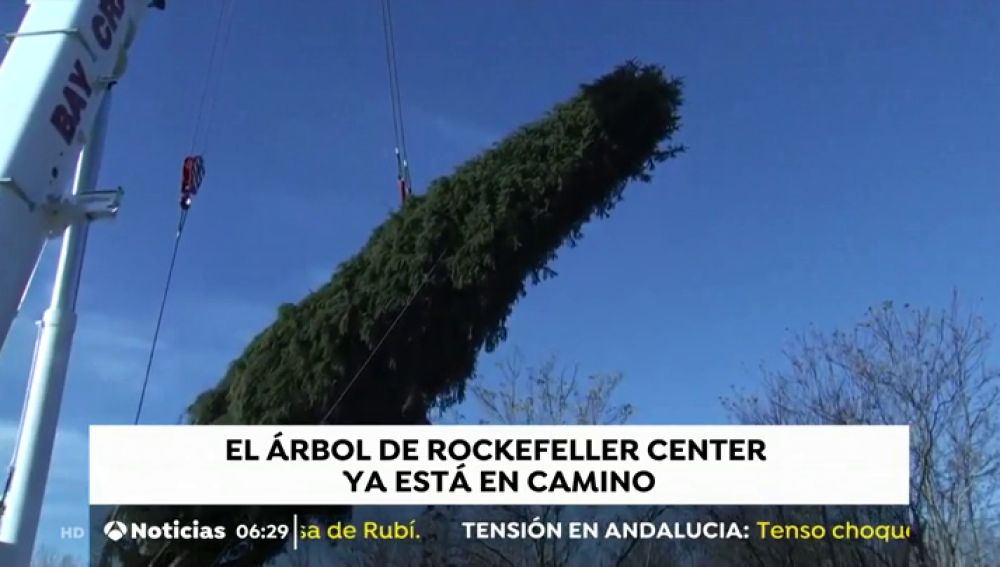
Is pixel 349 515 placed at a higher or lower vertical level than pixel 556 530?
lower

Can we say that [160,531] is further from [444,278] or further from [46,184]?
[46,184]

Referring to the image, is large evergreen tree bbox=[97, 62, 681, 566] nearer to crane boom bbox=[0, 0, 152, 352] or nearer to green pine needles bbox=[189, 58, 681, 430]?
green pine needles bbox=[189, 58, 681, 430]

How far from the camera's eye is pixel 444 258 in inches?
434

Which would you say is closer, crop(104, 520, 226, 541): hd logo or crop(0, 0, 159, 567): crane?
crop(0, 0, 159, 567): crane

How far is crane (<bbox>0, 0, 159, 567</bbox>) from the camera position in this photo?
6.18 m

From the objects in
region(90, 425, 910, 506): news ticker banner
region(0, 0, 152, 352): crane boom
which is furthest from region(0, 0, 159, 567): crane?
region(90, 425, 910, 506): news ticker banner

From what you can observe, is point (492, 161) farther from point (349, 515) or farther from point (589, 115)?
point (349, 515)

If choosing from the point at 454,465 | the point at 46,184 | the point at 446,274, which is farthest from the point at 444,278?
the point at 46,184

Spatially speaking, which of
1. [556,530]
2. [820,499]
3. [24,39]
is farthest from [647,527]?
[24,39]

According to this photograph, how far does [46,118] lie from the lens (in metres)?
6.48

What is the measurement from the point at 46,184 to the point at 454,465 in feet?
14.5

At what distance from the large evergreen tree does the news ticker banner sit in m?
0.96

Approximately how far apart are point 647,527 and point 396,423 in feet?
14.0

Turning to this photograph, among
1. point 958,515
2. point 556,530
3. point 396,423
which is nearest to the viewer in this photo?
point 396,423
